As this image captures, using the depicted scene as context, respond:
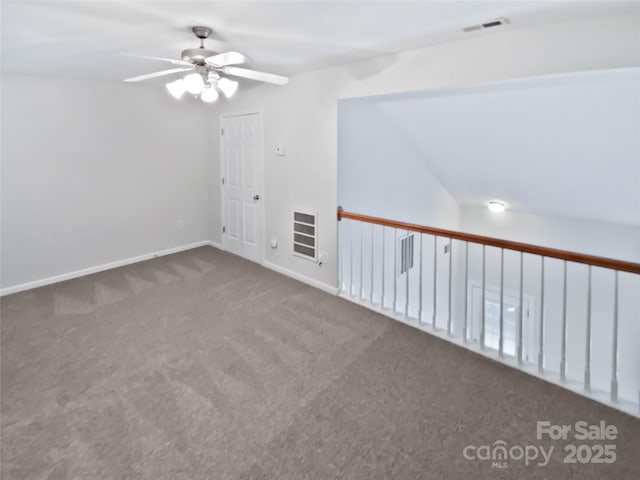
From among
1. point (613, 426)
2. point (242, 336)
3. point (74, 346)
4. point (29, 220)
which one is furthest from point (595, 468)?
point (29, 220)

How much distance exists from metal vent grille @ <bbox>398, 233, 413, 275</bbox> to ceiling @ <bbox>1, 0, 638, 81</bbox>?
2.25 metres

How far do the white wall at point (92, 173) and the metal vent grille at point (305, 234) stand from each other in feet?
6.42

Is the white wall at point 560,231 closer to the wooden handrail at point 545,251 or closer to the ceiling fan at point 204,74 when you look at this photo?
the wooden handrail at point 545,251

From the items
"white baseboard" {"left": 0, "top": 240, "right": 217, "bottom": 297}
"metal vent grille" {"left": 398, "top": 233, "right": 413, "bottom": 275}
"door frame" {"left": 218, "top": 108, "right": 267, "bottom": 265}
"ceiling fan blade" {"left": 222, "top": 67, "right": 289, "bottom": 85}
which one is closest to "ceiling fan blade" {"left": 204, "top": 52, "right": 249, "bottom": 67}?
Result: "ceiling fan blade" {"left": 222, "top": 67, "right": 289, "bottom": 85}

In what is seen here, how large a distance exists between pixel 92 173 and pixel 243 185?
174 cm

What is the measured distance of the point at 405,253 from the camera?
15.9 ft

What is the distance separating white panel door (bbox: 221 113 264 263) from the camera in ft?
15.8

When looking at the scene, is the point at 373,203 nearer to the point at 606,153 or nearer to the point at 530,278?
the point at 606,153

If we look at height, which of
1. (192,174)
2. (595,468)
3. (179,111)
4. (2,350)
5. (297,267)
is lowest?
(595,468)

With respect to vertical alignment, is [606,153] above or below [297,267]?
above

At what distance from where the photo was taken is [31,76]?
3.94 m

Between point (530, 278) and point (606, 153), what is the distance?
2.61 meters

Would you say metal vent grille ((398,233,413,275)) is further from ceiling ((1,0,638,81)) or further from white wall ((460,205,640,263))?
ceiling ((1,0,638,81))

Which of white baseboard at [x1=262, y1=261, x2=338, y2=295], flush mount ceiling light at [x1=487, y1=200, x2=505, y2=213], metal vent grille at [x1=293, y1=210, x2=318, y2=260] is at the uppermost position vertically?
flush mount ceiling light at [x1=487, y1=200, x2=505, y2=213]
